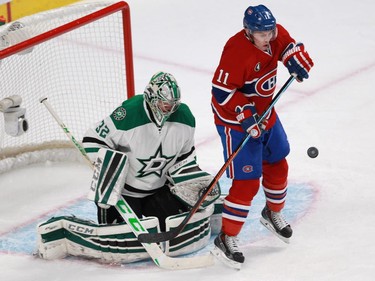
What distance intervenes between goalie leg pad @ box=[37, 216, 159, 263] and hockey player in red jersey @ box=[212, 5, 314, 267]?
11.3 inches

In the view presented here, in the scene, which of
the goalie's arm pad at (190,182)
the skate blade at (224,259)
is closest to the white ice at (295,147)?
the skate blade at (224,259)

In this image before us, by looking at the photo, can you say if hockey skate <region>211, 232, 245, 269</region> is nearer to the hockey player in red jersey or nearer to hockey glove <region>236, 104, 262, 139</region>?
the hockey player in red jersey

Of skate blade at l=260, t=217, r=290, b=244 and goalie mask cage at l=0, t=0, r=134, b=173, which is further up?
goalie mask cage at l=0, t=0, r=134, b=173

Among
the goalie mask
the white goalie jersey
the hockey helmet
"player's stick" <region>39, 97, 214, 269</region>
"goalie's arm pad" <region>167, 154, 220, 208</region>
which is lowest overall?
"player's stick" <region>39, 97, 214, 269</region>

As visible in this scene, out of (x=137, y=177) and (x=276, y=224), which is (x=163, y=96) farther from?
(x=276, y=224)

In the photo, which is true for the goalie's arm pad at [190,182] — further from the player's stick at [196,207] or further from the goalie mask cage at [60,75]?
the goalie mask cage at [60,75]

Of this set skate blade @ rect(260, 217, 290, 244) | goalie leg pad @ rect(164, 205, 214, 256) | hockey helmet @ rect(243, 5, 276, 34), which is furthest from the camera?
skate blade @ rect(260, 217, 290, 244)

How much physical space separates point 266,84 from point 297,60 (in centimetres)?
13

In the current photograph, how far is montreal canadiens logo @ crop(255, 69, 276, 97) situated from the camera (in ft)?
11.2

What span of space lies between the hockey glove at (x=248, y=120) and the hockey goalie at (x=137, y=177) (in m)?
0.22

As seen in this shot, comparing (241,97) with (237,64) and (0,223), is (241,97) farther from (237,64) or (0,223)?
(0,223)

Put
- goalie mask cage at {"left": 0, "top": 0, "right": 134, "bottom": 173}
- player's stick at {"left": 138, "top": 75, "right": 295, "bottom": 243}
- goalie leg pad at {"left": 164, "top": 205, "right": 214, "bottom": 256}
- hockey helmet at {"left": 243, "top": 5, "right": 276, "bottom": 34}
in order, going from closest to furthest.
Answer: hockey helmet at {"left": 243, "top": 5, "right": 276, "bottom": 34}, player's stick at {"left": 138, "top": 75, "right": 295, "bottom": 243}, goalie leg pad at {"left": 164, "top": 205, "right": 214, "bottom": 256}, goalie mask cage at {"left": 0, "top": 0, "right": 134, "bottom": 173}

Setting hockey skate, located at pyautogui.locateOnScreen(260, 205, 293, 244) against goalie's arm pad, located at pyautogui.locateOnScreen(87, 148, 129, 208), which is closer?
goalie's arm pad, located at pyautogui.locateOnScreen(87, 148, 129, 208)

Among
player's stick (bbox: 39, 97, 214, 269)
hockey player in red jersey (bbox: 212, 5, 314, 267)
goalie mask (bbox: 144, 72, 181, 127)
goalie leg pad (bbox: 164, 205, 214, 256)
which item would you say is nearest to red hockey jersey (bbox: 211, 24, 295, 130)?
hockey player in red jersey (bbox: 212, 5, 314, 267)
